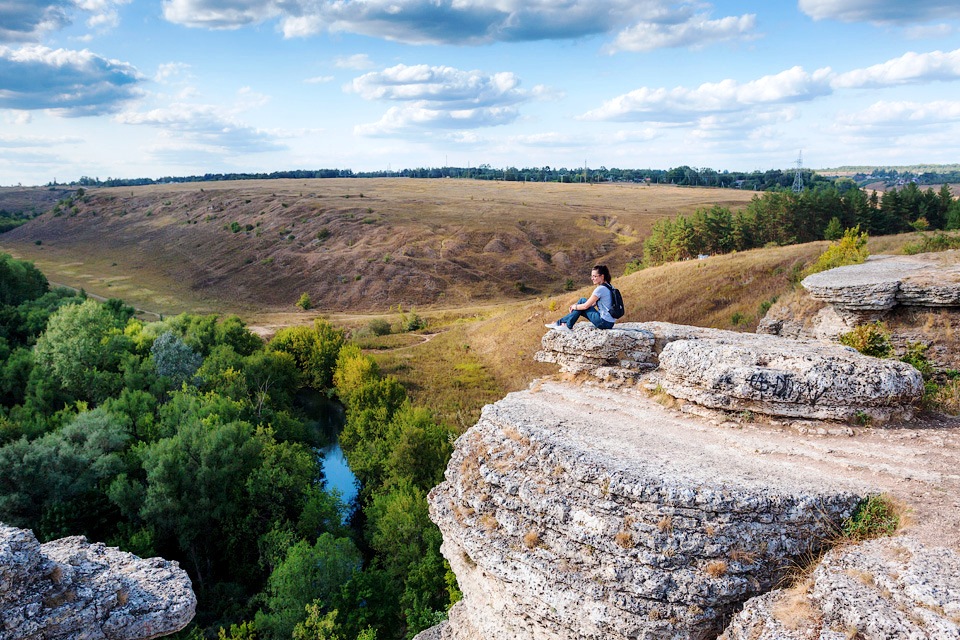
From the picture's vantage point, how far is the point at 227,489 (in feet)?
84.5

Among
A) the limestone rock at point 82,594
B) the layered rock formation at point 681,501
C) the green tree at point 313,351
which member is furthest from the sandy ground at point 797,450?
the green tree at point 313,351

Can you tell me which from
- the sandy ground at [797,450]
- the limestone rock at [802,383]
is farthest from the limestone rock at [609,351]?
the limestone rock at [802,383]

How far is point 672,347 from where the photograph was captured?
12.4m

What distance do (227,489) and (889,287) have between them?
2885cm

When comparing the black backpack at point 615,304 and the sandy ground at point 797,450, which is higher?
the black backpack at point 615,304

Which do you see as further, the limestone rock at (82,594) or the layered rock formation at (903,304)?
the layered rock formation at (903,304)

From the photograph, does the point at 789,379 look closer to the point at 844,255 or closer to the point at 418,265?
the point at 844,255

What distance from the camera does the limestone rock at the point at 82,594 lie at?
36.4 ft

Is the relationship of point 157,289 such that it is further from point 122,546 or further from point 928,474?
point 928,474

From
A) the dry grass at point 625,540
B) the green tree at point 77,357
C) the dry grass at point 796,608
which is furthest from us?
the green tree at point 77,357

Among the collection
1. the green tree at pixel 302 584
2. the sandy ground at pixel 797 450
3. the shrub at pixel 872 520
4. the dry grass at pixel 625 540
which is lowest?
the green tree at pixel 302 584

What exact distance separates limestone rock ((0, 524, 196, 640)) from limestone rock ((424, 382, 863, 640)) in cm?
725

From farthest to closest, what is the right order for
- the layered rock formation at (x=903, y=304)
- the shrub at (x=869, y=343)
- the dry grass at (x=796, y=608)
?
the layered rock formation at (x=903, y=304)
the shrub at (x=869, y=343)
the dry grass at (x=796, y=608)

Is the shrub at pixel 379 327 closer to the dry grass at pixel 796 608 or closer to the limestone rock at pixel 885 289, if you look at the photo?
the limestone rock at pixel 885 289
